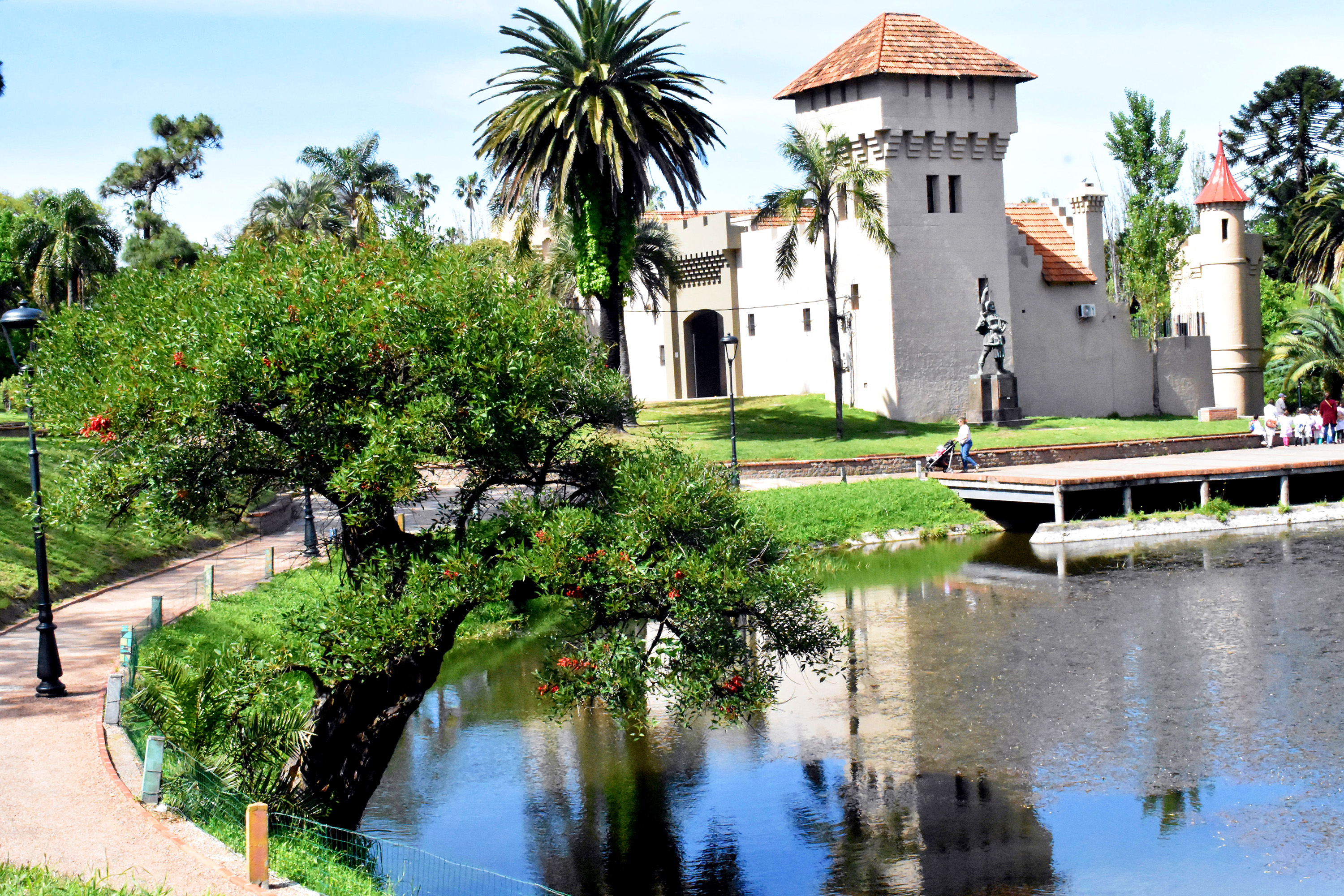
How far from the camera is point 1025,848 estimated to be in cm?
1315

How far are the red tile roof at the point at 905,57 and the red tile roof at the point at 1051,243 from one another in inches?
199

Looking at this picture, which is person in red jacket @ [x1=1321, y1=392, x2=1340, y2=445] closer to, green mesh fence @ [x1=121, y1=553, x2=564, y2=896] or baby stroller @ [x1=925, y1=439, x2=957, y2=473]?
baby stroller @ [x1=925, y1=439, x2=957, y2=473]

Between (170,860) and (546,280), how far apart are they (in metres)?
36.8

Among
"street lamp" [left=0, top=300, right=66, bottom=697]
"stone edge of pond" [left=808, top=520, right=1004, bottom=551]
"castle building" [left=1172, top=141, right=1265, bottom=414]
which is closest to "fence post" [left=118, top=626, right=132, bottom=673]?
"street lamp" [left=0, top=300, right=66, bottom=697]

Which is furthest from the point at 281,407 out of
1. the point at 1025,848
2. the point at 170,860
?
the point at 1025,848

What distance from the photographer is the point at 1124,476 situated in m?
33.4

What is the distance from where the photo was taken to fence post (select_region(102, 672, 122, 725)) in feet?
46.6

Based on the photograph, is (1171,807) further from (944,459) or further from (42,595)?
(944,459)

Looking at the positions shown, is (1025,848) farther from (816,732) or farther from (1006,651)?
(1006,651)

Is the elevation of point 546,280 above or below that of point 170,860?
above

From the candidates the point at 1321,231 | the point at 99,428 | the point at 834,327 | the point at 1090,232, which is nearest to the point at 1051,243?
the point at 1090,232

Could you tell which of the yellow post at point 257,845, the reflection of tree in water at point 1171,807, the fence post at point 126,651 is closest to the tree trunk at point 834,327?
the reflection of tree in water at point 1171,807

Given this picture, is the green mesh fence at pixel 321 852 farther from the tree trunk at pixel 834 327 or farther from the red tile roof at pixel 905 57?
the red tile roof at pixel 905 57

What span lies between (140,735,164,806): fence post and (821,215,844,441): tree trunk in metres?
31.4
